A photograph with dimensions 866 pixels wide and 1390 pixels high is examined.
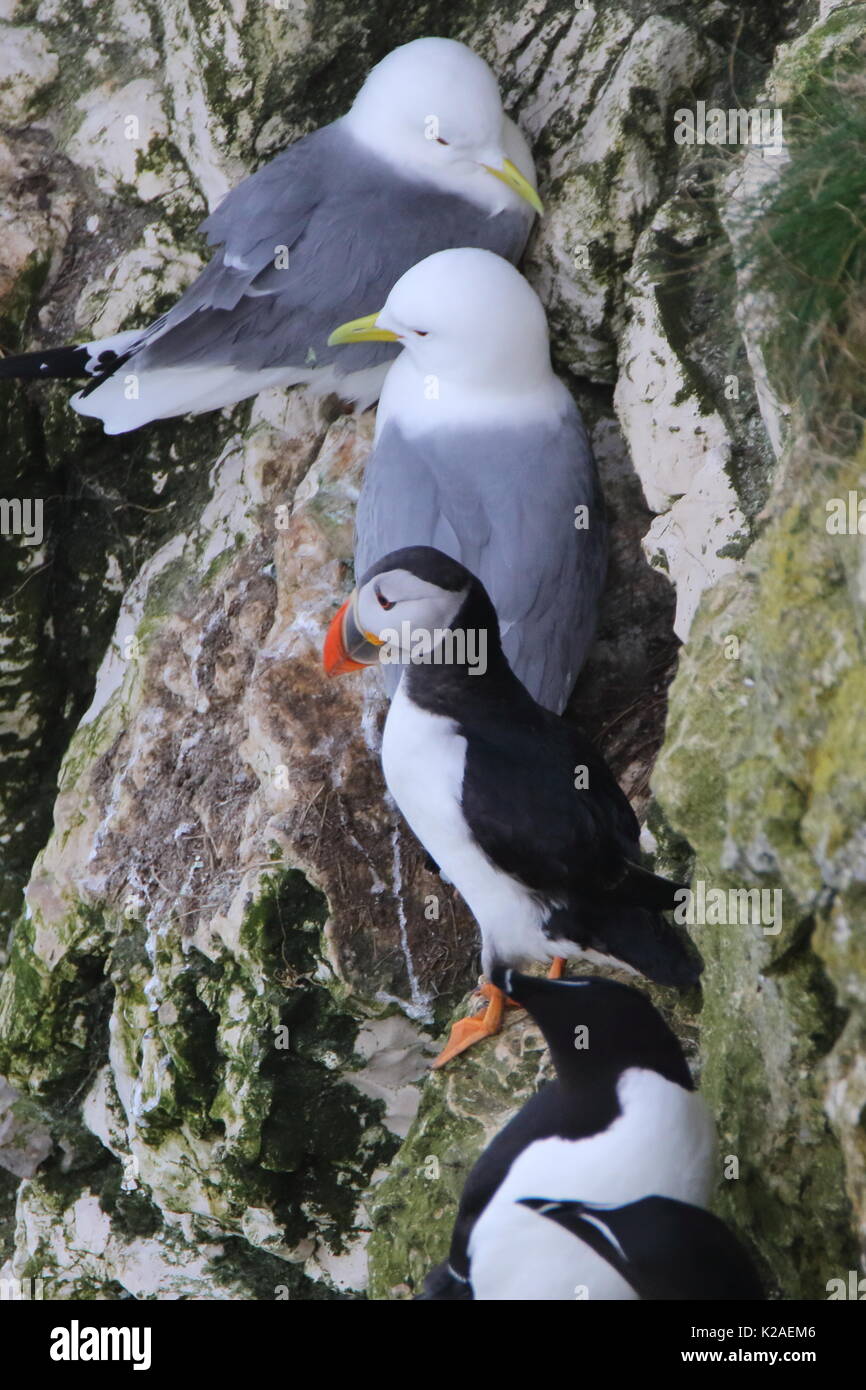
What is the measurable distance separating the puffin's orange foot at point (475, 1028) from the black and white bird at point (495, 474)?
0.81m

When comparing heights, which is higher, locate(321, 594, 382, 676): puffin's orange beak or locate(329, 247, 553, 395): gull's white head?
locate(329, 247, 553, 395): gull's white head

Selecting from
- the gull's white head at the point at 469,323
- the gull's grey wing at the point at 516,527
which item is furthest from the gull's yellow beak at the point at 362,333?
the gull's grey wing at the point at 516,527

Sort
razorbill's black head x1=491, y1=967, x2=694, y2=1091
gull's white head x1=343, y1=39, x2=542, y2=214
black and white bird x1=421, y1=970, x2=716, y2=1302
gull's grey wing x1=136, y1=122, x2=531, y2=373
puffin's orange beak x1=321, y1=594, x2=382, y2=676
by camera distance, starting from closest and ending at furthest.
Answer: black and white bird x1=421, y1=970, x2=716, y2=1302, razorbill's black head x1=491, y1=967, x2=694, y2=1091, puffin's orange beak x1=321, y1=594, x2=382, y2=676, gull's white head x1=343, y1=39, x2=542, y2=214, gull's grey wing x1=136, y1=122, x2=531, y2=373

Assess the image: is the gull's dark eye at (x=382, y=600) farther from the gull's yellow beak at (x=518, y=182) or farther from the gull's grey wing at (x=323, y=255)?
the gull's yellow beak at (x=518, y=182)

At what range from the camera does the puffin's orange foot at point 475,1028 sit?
3.78m

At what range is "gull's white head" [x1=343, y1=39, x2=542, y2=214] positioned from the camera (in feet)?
13.9

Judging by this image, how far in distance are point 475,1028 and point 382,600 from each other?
1170mm

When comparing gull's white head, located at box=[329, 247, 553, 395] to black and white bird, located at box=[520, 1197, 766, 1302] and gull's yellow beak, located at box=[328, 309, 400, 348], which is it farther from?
black and white bird, located at box=[520, 1197, 766, 1302]

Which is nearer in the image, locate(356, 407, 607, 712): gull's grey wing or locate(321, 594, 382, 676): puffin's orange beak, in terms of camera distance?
locate(321, 594, 382, 676): puffin's orange beak

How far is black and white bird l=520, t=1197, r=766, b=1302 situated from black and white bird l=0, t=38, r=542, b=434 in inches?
109

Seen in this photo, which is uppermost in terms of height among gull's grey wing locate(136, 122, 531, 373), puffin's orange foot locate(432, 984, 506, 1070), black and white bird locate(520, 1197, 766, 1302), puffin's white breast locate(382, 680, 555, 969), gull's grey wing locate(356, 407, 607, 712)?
gull's grey wing locate(136, 122, 531, 373)

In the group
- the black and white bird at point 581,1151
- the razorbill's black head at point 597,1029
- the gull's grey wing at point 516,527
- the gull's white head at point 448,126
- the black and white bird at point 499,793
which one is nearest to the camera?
the black and white bird at point 581,1151

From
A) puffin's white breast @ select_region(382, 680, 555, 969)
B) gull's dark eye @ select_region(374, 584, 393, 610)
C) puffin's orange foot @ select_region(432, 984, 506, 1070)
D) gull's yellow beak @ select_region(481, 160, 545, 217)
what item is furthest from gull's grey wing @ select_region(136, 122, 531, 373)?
puffin's orange foot @ select_region(432, 984, 506, 1070)

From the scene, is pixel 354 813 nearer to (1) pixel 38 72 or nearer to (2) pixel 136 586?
(2) pixel 136 586
